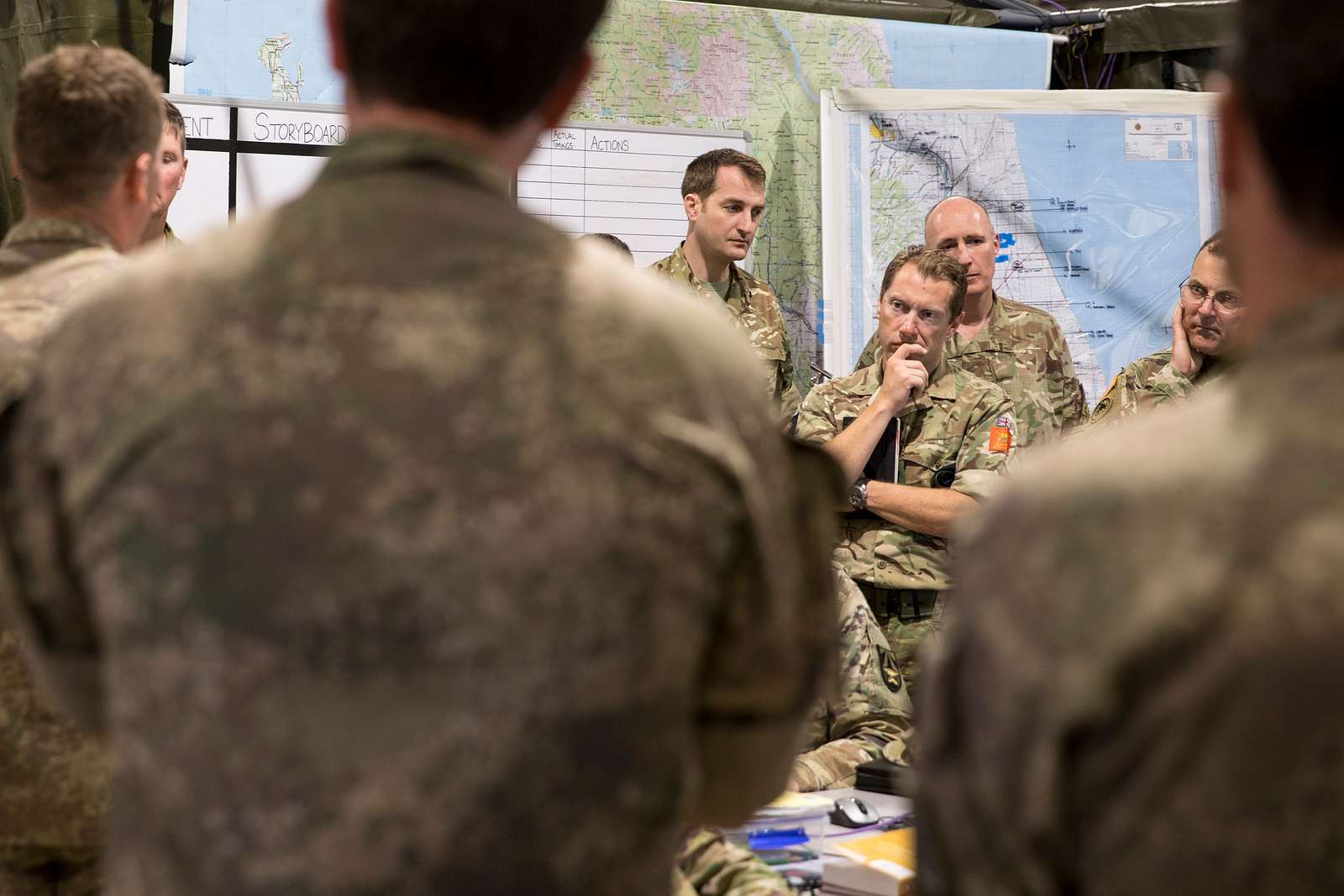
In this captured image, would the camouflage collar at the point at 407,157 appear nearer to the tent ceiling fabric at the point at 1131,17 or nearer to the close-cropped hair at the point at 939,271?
the close-cropped hair at the point at 939,271

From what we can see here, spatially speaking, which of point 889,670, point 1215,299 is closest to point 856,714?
point 889,670

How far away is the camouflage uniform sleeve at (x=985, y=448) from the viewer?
377cm

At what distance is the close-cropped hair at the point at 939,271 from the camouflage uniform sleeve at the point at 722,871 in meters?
2.31

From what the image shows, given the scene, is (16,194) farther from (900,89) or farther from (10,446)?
(10,446)

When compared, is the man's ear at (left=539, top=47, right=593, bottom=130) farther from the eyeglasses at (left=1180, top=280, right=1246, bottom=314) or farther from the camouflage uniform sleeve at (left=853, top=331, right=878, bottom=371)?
the camouflage uniform sleeve at (left=853, top=331, right=878, bottom=371)

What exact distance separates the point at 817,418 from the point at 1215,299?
3.82 feet

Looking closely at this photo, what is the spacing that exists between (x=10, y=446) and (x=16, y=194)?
423 centimetres

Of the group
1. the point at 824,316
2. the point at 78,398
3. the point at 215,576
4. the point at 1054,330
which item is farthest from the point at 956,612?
the point at 824,316

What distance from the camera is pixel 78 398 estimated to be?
85cm

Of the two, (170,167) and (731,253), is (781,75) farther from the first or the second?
(170,167)

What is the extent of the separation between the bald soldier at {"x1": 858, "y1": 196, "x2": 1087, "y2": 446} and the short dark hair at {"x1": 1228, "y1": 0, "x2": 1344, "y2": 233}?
3.67 meters

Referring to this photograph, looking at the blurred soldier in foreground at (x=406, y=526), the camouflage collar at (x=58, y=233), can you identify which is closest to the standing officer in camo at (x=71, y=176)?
the camouflage collar at (x=58, y=233)

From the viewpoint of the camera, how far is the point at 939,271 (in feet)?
12.9

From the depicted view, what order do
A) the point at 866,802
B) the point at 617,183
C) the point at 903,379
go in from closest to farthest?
the point at 866,802
the point at 903,379
the point at 617,183
